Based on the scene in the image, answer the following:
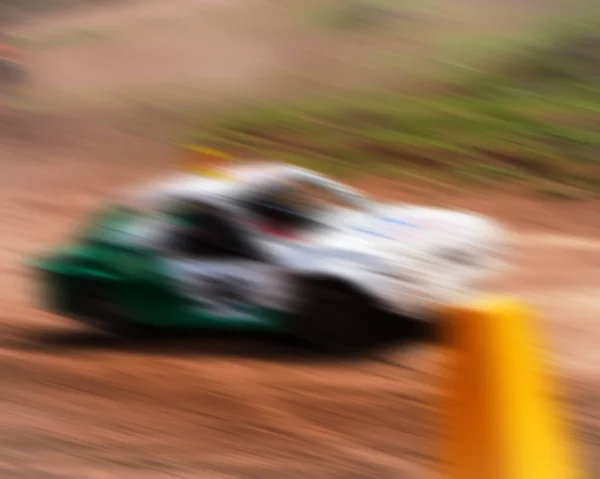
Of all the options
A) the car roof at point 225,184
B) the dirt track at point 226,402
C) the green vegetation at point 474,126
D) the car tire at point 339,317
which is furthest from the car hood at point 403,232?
the green vegetation at point 474,126

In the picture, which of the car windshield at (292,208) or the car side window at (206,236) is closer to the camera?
the car side window at (206,236)

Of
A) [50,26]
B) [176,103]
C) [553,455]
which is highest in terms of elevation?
[50,26]

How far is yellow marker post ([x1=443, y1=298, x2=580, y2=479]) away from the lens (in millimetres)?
3211

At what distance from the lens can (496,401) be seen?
3.25 m

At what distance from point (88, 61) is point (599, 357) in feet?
48.9

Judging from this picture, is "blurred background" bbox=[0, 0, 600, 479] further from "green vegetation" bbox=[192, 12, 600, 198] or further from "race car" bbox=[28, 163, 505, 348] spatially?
"race car" bbox=[28, 163, 505, 348]

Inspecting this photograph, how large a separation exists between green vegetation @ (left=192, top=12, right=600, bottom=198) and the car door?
6.18m

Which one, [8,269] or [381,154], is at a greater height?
[381,154]

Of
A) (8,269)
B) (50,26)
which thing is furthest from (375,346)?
(50,26)

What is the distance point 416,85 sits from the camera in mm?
15469

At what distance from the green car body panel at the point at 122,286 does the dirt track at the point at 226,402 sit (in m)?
0.16

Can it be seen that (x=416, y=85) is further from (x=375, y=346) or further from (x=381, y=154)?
(x=375, y=346)

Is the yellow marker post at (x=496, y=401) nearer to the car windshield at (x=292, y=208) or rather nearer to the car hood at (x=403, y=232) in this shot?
the car hood at (x=403, y=232)

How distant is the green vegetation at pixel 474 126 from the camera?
41.0 feet
